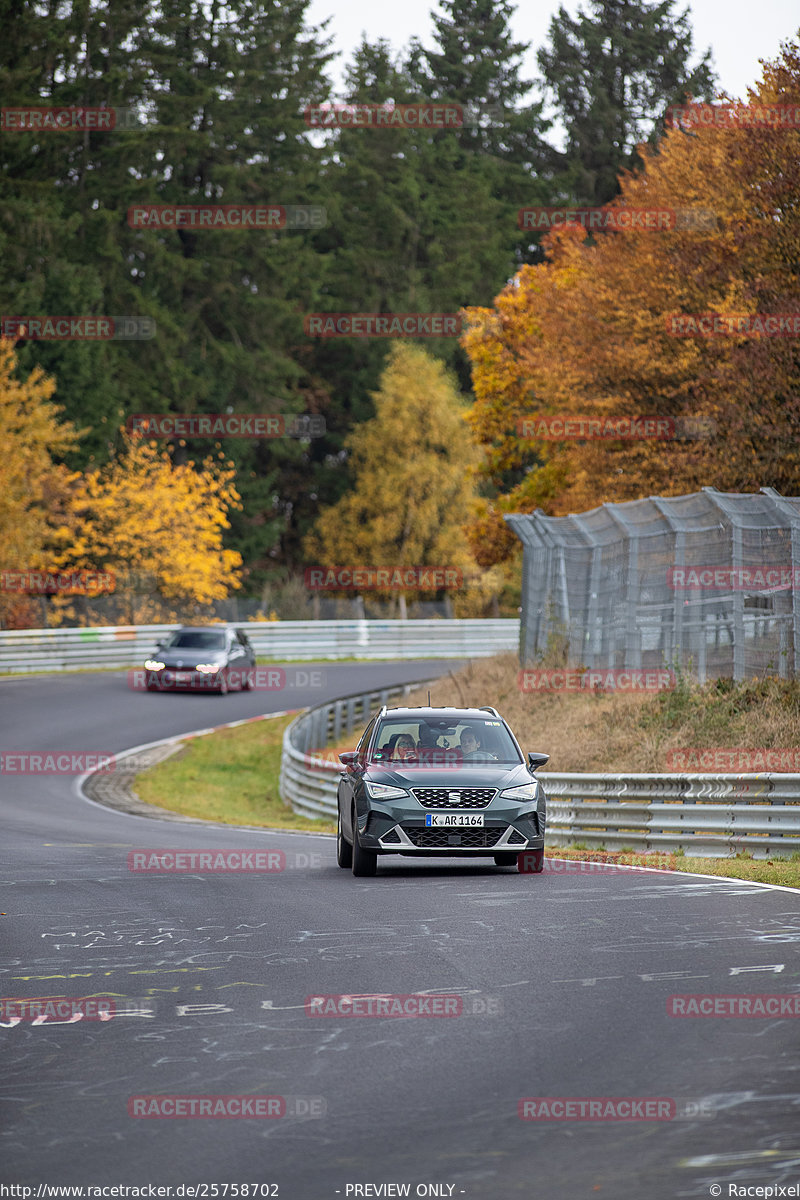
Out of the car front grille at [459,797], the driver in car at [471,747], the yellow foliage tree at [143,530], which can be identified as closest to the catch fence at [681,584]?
the driver in car at [471,747]

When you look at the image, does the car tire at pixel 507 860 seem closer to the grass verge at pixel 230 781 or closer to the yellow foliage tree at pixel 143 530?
the grass verge at pixel 230 781

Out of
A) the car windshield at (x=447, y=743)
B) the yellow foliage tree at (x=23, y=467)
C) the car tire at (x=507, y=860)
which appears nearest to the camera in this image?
the car windshield at (x=447, y=743)

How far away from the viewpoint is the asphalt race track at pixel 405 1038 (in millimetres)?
5855

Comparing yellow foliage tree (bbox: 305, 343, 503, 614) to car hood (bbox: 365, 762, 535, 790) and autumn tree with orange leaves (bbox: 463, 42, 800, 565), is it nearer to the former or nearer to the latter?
autumn tree with orange leaves (bbox: 463, 42, 800, 565)

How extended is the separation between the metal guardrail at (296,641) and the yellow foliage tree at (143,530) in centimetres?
675

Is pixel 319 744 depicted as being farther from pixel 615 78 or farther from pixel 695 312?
pixel 615 78

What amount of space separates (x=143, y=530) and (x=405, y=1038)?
5195 centimetres

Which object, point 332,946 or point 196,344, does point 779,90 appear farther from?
point 196,344

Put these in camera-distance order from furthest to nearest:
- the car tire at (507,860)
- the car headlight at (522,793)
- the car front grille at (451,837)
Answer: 1. the car tire at (507,860)
2. the car headlight at (522,793)
3. the car front grille at (451,837)

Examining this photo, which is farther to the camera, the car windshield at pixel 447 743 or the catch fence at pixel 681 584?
the catch fence at pixel 681 584

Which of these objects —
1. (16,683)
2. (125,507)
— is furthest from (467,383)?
(16,683)

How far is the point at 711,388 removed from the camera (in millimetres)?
31562

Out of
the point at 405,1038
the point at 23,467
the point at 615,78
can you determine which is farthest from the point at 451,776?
the point at 615,78

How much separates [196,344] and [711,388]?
3932cm
